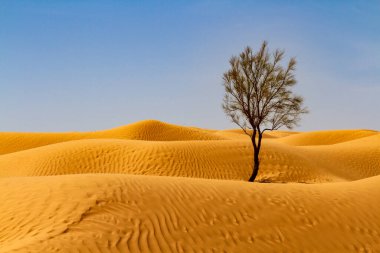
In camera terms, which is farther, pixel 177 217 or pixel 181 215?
pixel 181 215

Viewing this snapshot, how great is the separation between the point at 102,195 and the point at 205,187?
2993 mm

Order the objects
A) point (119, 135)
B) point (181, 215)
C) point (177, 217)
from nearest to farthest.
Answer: point (177, 217), point (181, 215), point (119, 135)

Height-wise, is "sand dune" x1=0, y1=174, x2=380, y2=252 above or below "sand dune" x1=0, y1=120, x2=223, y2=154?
below

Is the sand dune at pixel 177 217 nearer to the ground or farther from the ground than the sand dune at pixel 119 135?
nearer to the ground

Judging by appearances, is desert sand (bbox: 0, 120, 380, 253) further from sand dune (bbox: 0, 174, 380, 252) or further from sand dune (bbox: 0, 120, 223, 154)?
sand dune (bbox: 0, 120, 223, 154)

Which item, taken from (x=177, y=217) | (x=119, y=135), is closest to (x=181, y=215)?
(x=177, y=217)

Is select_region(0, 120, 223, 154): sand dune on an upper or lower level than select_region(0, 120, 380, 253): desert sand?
upper

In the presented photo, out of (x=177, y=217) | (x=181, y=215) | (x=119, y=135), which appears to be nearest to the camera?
(x=177, y=217)

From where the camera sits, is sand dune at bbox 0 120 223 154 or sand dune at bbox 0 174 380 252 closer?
sand dune at bbox 0 174 380 252

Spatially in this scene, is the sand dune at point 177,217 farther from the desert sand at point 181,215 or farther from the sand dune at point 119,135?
the sand dune at point 119,135

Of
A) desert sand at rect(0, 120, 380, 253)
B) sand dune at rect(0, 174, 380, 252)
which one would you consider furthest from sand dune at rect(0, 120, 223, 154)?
sand dune at rect(0, 174, 380, 252)

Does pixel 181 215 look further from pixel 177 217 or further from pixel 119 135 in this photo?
pixel 119 135

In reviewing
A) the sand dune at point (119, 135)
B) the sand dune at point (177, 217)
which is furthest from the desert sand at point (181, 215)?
the sand dune at point (119, 135)

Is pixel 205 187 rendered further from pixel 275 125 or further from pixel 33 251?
pixel 275 125
